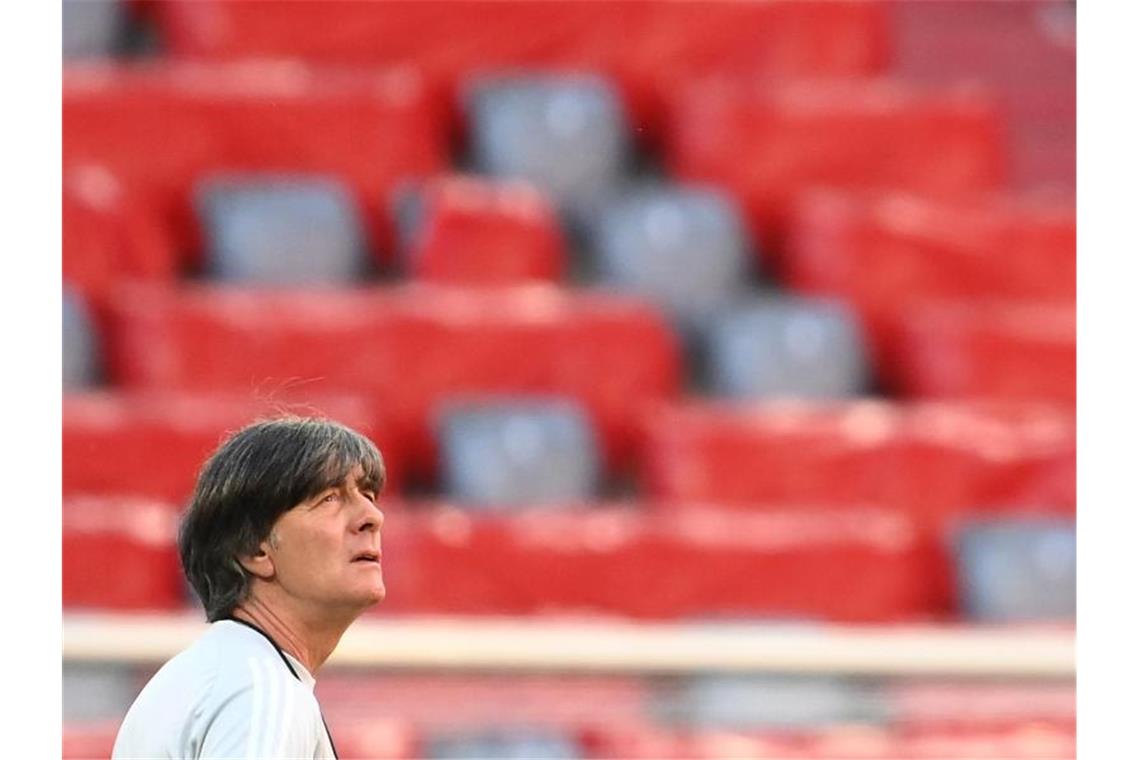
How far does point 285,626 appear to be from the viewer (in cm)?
70

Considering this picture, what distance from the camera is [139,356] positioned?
209 centimetres

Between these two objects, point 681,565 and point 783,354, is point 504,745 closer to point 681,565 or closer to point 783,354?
point 681,565

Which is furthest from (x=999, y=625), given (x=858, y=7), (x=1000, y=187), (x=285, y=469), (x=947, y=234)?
(x=285, y=469)

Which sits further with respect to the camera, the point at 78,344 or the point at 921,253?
the point at 921,253

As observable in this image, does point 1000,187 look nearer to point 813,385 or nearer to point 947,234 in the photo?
point 947,234

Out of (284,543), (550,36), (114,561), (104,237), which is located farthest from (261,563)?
(550,36)

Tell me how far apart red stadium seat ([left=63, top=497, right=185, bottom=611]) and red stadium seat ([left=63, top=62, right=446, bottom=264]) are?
0.50 meters

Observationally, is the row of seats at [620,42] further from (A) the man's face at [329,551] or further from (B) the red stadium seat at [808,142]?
(A) the man's face at [329,551]

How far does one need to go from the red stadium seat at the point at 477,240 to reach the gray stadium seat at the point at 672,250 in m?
0.07

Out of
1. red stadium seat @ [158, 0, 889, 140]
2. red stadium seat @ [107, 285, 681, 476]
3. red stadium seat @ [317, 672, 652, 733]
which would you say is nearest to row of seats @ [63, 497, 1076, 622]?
red stadium seat @ [107, 285, 681, 476]

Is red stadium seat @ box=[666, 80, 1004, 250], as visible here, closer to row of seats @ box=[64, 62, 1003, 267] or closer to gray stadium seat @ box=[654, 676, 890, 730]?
row of seats @ box=[64, 62, 1003, 267]

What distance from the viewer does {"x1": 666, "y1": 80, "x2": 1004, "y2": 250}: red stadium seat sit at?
241cm

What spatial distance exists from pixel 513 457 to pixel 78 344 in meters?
0.38

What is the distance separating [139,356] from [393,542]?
0.35 m
